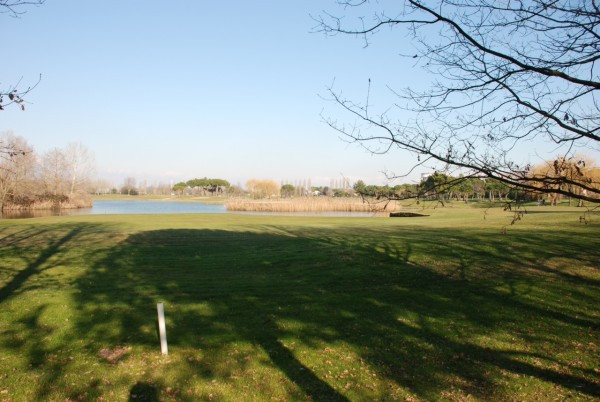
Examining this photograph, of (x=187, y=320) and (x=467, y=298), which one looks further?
(x=467, y=298)

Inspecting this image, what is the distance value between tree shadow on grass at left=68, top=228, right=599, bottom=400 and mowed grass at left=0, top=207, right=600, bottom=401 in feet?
0.12

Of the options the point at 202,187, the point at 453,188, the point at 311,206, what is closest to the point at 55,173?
the point at 311,206

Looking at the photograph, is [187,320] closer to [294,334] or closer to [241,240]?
[294,334]

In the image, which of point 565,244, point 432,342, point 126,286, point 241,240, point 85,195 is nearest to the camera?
point 432,342

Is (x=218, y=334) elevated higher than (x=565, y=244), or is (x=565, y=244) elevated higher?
(x=565, y=244)

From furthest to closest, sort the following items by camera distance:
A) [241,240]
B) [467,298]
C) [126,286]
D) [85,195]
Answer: [85,195] < [241,240] < [126,286] < [467,298]

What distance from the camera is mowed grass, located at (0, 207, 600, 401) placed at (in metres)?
5.98

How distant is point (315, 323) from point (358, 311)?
114 cm

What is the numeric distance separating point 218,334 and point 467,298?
542 centimetres

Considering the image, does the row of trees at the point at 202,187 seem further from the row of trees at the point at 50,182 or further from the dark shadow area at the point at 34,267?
the dark shadow area at the point at 34,267

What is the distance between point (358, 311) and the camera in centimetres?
899

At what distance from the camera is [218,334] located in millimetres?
7789

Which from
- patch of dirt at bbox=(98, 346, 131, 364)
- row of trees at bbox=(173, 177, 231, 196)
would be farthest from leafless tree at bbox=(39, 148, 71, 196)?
row of trees at bbox=(173, 177, 231, 196)

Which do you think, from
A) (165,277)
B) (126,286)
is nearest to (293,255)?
(165,277)
